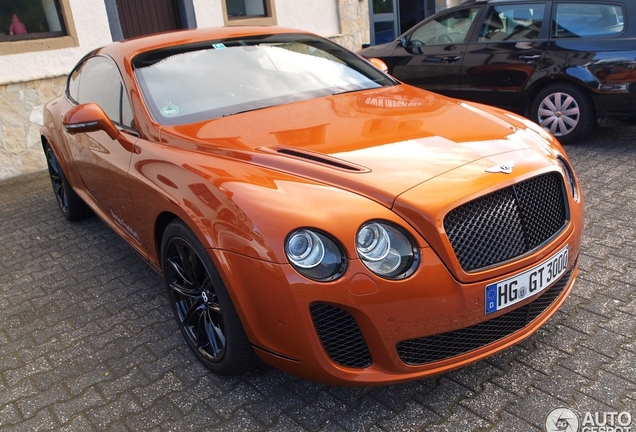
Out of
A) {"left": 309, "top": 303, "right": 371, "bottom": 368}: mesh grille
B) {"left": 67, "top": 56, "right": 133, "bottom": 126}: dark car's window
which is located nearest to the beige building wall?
{"left": 67, "top": 56, "right": 133, "bottom": 126}: dark car's window

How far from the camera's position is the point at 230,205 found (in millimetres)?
2312

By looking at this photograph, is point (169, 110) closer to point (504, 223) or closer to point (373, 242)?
point (373, 242)

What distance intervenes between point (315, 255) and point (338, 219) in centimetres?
16

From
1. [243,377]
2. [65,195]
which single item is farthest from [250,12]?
[243,377]

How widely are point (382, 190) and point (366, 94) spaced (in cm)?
146

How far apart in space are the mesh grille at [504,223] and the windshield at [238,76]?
1.50 metres

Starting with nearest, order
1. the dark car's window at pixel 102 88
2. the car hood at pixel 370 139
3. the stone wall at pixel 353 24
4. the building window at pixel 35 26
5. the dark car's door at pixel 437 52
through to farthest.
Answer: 1. the car hood at pixel 370 139
2. the dark car's window at pixel 102 88
3. the dark car's door at pixel 437 52
4. the building window at pixel 35 26
5. the stone wall at pixel 353 24

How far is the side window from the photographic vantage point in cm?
687

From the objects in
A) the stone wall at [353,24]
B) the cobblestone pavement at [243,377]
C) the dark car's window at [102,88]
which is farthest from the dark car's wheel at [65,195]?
the stone wall at [353,24]

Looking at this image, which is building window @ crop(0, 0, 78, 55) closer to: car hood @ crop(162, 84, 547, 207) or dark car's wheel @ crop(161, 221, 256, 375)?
car hood @ crop(162, 84, 547, 207)

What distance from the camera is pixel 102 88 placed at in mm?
3914

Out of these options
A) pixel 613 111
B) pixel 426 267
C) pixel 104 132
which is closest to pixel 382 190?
pixel 426 267

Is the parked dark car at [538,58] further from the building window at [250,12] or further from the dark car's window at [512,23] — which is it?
the building window at [250,12]

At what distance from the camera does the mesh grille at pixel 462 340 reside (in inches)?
86.7
